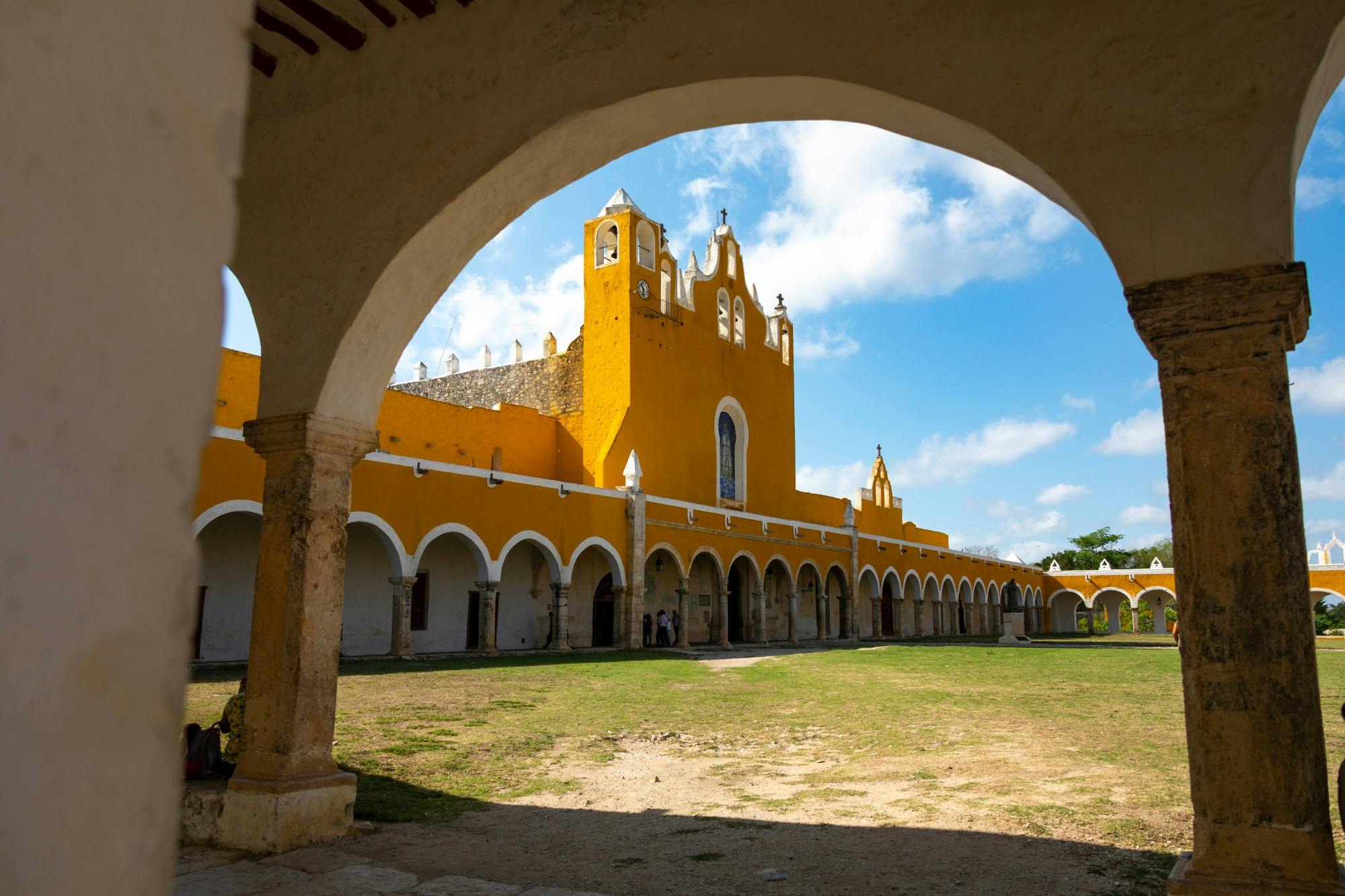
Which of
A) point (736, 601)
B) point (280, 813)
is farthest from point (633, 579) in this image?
point (280, 813)

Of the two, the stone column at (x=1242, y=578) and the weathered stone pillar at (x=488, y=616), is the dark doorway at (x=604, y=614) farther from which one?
the stone column at (x=1242, y=578)

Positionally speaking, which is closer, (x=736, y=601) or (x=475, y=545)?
(x=475, y=545)

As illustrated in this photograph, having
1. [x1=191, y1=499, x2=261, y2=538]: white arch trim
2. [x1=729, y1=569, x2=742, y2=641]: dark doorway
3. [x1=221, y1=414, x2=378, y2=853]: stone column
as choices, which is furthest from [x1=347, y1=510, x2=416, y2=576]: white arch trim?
[x1=729, y1=569, x2=742, y2=641]: dark doorway

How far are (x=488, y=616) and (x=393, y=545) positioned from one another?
8.15ft

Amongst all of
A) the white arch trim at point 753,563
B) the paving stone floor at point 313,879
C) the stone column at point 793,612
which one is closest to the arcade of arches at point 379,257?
the paving stone floor at point 313,879

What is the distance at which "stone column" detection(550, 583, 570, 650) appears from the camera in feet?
61.7

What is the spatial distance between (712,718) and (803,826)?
13.3ft

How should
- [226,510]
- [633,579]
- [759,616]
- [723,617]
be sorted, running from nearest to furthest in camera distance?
[226,510], [633,579], [723,617], [759,616]

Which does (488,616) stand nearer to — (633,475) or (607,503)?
(607,503)

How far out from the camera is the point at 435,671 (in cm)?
1285

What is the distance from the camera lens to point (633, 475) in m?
21.5

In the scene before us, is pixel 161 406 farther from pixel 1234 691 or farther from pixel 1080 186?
pixel 1080 186

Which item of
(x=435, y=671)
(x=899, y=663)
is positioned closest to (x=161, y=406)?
(x=435, y=671)

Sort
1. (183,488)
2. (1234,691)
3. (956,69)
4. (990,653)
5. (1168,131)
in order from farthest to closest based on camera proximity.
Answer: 1. (990,653)
2. (956,69)
3. (1168,131)
4. (1234,691)
5. (183,488)
